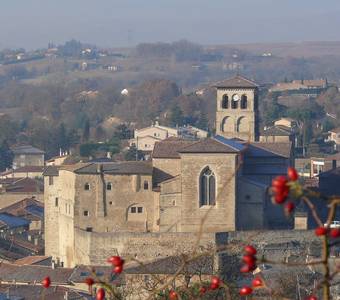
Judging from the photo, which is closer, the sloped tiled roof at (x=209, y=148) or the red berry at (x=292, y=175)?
the red berry at (x=292, y=175)

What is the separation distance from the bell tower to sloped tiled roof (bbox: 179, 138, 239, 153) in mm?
9544

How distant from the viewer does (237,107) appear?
44.2 meters

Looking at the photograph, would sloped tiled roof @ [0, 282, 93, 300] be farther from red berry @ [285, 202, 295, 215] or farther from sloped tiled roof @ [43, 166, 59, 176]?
red berry @ [285, 202, 295, 215]

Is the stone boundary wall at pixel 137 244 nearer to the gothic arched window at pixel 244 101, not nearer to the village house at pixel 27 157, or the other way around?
the gothic arched window at pixel 244 101

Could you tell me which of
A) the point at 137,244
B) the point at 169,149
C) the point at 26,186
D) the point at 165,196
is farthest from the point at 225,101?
the point at 26,186

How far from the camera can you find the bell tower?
43.8 m

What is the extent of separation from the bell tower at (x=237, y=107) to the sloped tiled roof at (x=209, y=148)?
9544 millimetres

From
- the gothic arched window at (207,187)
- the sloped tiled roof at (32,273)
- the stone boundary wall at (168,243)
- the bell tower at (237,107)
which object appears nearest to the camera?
the sloped tiled roof at (32,273)

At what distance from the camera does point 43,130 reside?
294 feet

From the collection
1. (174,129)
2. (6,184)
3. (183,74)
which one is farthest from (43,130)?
(183,74)

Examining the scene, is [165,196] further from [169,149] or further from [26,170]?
[26,170]

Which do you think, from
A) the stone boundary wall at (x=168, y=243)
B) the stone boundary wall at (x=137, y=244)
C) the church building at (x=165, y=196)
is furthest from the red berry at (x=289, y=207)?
the stone boundary wall at (x=137, y=244)

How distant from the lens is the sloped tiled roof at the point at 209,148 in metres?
33.3

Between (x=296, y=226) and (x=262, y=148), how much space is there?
307 centimetres
